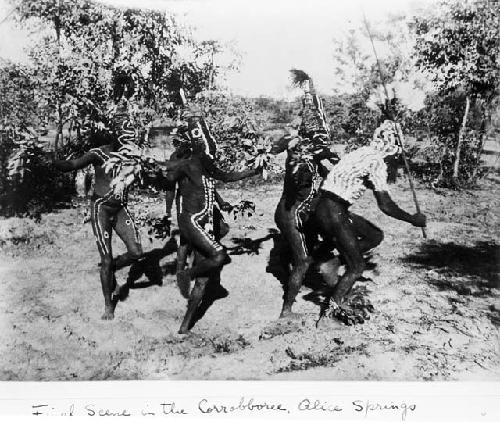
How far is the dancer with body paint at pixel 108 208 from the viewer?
577 cm

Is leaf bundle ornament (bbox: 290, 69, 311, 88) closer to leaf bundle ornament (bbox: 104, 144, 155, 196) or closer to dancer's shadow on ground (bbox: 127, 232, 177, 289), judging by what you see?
leaf bundle ornament (bbox: 104, 144, 155, 196)

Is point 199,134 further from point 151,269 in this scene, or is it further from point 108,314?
Result: point 151,269

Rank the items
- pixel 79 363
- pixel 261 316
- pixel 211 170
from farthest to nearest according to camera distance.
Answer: pixel 261 316 → pixel 211 170 → pixel 79 363

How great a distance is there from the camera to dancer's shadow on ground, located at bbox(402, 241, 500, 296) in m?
6.16

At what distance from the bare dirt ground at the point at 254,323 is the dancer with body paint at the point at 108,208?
0.54 meters

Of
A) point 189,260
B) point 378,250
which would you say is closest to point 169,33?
point 189,260

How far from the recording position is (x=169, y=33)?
9453 millimetres

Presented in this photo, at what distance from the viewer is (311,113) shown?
6352 millimetres

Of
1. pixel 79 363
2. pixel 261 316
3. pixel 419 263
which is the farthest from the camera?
pixel 419 263

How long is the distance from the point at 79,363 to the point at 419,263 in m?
4.60
